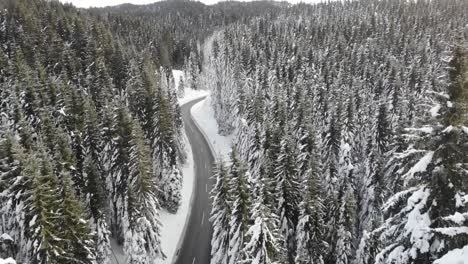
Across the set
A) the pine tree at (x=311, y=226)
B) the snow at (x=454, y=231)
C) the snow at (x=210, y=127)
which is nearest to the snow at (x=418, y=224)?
the snow at (x=454, y=231)

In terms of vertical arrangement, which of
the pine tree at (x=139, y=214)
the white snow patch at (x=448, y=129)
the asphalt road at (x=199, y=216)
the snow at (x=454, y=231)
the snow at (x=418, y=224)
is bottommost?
the asphalt road at (x=199, y=216)

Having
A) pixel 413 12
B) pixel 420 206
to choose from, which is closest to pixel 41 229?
pixel 420 206

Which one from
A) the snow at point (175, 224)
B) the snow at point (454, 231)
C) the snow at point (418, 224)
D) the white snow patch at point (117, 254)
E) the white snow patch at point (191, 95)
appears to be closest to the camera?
the snow at point (454, 231)

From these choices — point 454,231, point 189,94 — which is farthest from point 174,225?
point 189,94

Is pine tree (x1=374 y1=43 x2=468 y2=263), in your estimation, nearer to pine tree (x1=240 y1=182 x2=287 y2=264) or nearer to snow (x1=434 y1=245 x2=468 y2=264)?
snow (x1=434 y1=245 x2=468 y2=264)

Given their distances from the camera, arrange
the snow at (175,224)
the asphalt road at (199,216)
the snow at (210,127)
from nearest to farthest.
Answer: the asphalt road at (199,216) < the snow at (175,224) < the snow at (210,127)

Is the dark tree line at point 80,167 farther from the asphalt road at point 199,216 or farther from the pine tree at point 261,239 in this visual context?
the pine tree at point 261,239

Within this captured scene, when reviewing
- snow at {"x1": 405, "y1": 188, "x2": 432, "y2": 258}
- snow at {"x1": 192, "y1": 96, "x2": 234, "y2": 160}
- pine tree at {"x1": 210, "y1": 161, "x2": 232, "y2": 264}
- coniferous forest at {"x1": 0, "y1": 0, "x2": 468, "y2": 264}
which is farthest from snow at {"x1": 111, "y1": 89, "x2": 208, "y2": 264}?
snow at {"x1": 405, "y1": 188, "x2": 432, "y2": 258}
